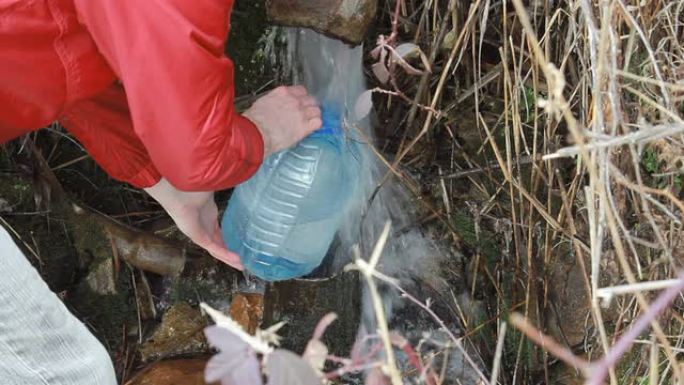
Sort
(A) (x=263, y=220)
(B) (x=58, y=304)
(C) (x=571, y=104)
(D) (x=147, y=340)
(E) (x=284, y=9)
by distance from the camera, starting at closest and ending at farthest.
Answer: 1. (B) (x=58, y=304)
2. (C) (x=571, y=104)
3. (E) (x=284, y=9)
4. (A) (x=263, y=220)
5. (D) (x=147, y=340)

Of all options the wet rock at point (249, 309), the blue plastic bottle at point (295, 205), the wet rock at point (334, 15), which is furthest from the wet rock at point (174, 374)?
the wet rock at point (334, 15)

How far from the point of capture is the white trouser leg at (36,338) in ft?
3.92

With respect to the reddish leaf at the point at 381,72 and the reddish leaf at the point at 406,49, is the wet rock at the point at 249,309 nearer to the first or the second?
the reddish leaf at the point at 381,72

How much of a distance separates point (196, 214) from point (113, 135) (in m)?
0.34

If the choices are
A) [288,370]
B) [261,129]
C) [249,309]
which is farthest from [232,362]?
[249,309]

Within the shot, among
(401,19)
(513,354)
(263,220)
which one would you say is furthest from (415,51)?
(513,354)

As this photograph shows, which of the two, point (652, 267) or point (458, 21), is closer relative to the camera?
point (652, 267)

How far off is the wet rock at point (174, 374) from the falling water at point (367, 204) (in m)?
0.58

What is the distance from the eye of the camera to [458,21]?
2.00 meters

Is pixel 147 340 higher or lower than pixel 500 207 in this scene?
lower

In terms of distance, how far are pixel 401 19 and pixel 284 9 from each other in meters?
0.30

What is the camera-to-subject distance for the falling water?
81.4 inches

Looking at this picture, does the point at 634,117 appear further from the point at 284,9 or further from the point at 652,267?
the point at 284,9

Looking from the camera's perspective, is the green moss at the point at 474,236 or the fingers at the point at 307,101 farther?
the green moss at the point at 474,236
